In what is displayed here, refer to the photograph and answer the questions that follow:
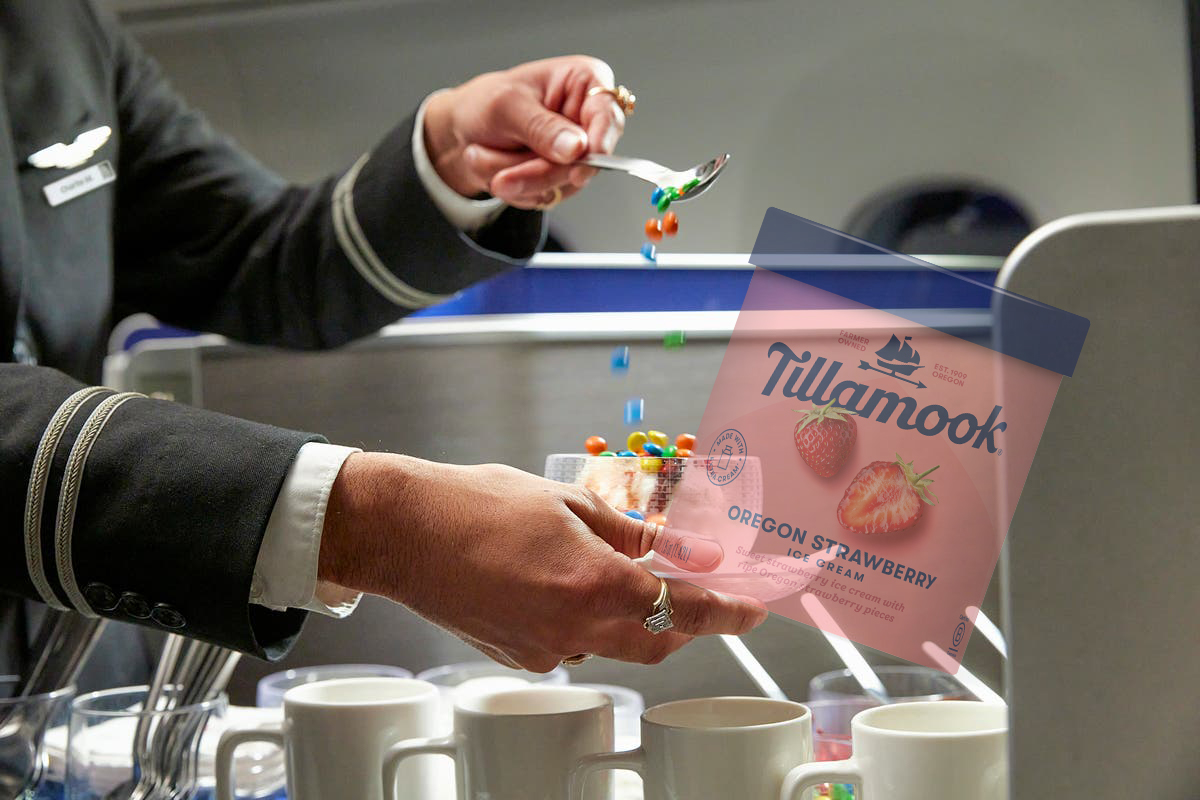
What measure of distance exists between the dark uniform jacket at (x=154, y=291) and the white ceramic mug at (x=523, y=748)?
0.13 metres

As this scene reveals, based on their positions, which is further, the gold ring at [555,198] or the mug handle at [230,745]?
the gold ring at [555,198]

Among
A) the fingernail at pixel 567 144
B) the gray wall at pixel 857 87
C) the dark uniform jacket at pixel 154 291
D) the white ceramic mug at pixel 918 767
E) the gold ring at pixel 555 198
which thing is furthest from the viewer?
the gray wall at pixel 857 87

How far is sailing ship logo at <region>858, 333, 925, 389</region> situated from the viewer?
541 mm

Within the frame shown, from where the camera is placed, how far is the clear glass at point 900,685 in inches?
26.3

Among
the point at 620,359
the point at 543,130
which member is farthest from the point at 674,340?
the point at 543,130

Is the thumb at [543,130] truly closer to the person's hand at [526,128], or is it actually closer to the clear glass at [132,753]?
the person's hand at [526,128]

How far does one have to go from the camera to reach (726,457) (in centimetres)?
61

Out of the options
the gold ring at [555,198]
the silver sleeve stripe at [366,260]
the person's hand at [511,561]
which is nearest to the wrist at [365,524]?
the person's hand at [511,561]

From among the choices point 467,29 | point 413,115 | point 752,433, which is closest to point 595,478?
point 752,433

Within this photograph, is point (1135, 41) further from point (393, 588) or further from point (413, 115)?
point (393, 588)

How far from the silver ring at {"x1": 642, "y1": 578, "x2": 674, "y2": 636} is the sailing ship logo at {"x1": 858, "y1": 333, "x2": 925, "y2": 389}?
149 millimetres

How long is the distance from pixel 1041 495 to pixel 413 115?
2.65 feet

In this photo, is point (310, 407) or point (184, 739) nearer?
point (184, 739)

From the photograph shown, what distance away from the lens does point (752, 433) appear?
594mm
